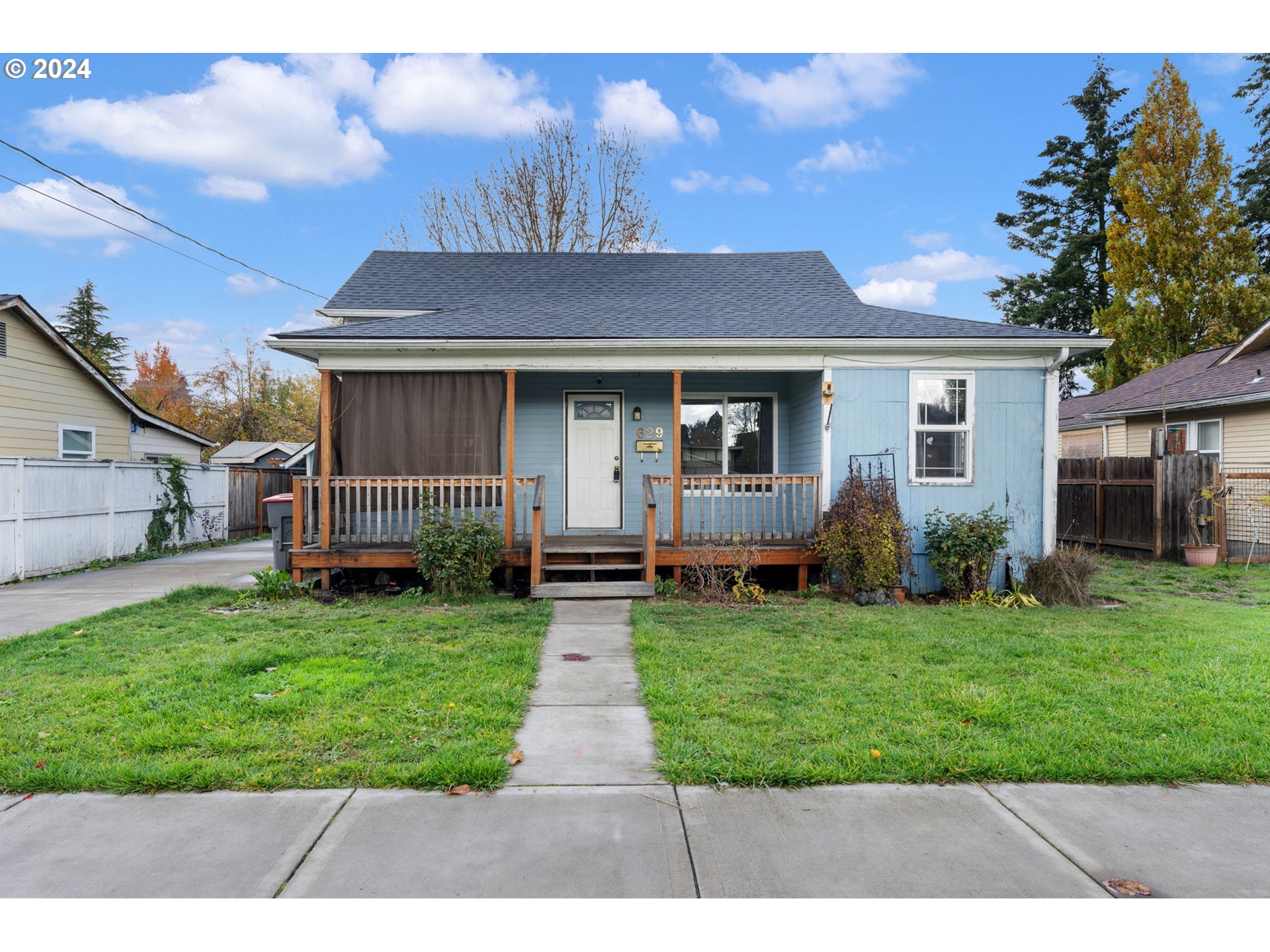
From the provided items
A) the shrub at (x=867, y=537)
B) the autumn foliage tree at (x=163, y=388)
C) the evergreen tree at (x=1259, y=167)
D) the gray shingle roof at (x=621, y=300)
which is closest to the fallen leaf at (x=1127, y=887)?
the shrub at (x=867, y=537)

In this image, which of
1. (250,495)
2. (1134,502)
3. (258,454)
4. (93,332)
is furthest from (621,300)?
(93,332)

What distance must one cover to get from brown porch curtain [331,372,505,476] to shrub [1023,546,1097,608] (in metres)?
6.96

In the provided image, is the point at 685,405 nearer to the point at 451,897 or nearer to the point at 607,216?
the point at 451,897

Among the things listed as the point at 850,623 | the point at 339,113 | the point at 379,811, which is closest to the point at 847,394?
the point at 850,623

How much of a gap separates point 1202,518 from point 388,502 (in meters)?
13.0

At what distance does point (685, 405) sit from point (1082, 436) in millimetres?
14758

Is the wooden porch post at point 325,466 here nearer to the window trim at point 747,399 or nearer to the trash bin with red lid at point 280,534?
the trash bin with red lid at point 280,534

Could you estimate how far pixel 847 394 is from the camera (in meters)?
8.91

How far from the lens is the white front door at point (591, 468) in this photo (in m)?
10.5

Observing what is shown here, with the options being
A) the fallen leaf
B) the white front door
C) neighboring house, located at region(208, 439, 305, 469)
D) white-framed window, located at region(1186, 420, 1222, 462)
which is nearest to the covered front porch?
the white front door

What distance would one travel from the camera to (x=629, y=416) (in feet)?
34.5

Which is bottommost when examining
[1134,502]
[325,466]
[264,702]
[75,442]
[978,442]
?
[264,702]

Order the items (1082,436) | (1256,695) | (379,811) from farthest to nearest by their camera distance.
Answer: (1082,436), (1256,695), (379,811)

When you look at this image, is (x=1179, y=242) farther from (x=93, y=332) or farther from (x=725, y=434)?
(x=93, y=332)
